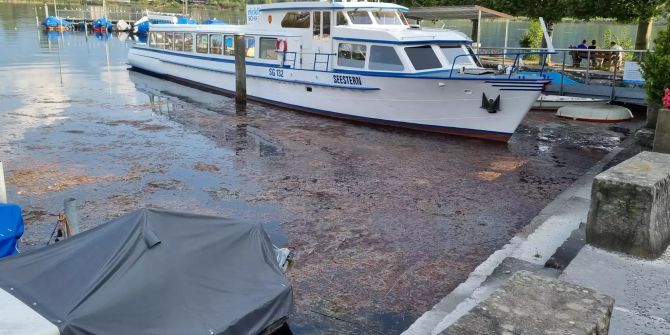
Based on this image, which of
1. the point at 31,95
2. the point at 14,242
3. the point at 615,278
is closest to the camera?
the point at 615,278

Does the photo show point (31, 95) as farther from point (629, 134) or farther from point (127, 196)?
point (629, 134)

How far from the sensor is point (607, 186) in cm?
539

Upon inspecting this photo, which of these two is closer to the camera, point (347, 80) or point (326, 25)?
point (347, 80)

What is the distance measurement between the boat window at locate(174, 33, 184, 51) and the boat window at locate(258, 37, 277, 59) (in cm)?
640

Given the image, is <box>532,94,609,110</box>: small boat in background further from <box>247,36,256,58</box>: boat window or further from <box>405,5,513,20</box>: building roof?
<box>247,36,256,58</box>: boat window

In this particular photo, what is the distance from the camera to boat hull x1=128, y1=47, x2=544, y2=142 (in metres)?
14.7

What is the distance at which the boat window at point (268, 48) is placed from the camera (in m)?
19.8

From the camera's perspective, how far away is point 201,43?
2377cm

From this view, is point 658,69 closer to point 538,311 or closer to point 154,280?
Answer: point 538,311

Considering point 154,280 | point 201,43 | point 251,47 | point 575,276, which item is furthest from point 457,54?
point 154,280

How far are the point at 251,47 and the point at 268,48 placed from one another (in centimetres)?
92

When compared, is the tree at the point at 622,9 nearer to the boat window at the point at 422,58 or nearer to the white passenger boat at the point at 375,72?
the white passenger boat at the point at 375,72

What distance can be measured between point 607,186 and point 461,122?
10235mm

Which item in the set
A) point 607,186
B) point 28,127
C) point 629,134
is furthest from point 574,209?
point 28,127
